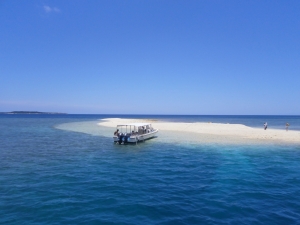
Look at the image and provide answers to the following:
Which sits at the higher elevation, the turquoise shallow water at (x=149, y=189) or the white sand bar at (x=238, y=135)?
the white sand bar at (x=238, y=135)

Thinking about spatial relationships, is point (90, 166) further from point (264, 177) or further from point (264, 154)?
point (264, 154)

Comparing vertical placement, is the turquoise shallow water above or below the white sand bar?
below

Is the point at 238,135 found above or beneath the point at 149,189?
above

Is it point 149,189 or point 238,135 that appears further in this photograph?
point 238,135

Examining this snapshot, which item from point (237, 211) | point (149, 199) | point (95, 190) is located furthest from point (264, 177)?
point (95, 190)

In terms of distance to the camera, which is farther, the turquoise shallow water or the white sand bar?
the white sand bar

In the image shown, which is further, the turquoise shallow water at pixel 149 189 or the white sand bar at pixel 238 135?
the white sand bar at pixel 238 135

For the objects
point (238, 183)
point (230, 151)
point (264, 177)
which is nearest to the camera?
point (238, 183)

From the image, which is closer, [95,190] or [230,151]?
[95,190]
